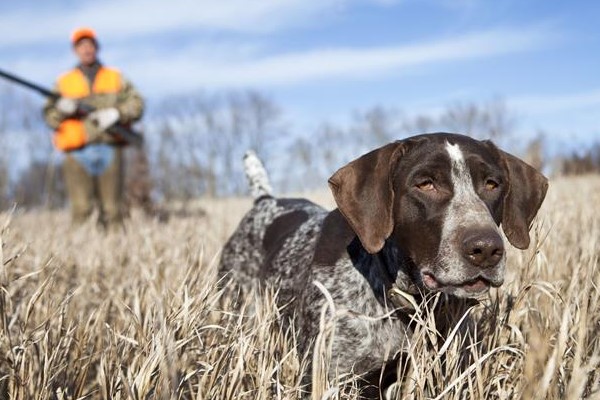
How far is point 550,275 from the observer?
13.1 ft

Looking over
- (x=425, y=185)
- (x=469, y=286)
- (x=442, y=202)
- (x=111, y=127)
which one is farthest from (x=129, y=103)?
(x=469, y=286)

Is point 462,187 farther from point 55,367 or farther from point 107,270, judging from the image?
point 107,270

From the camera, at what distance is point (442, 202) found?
2945 mm

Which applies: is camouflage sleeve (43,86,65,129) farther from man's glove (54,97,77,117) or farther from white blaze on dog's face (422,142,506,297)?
white blaze on dog's face (422,142,506,297)

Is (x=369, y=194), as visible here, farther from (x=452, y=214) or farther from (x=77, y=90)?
(x=77, y=90)

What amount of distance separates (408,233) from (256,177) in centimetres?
284

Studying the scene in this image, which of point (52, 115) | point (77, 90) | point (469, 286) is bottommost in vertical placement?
point (469, 286)

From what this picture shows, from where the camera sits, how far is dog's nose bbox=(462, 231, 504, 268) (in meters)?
2.66

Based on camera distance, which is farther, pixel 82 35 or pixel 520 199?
pixel 82 35

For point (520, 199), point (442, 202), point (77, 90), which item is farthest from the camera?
point (77, 90)

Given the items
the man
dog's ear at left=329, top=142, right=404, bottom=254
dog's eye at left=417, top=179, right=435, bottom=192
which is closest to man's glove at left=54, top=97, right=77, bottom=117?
the man

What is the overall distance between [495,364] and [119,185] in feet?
22.3

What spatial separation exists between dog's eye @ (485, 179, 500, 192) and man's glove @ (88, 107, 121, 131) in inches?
235

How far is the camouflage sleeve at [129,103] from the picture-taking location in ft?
27.9
